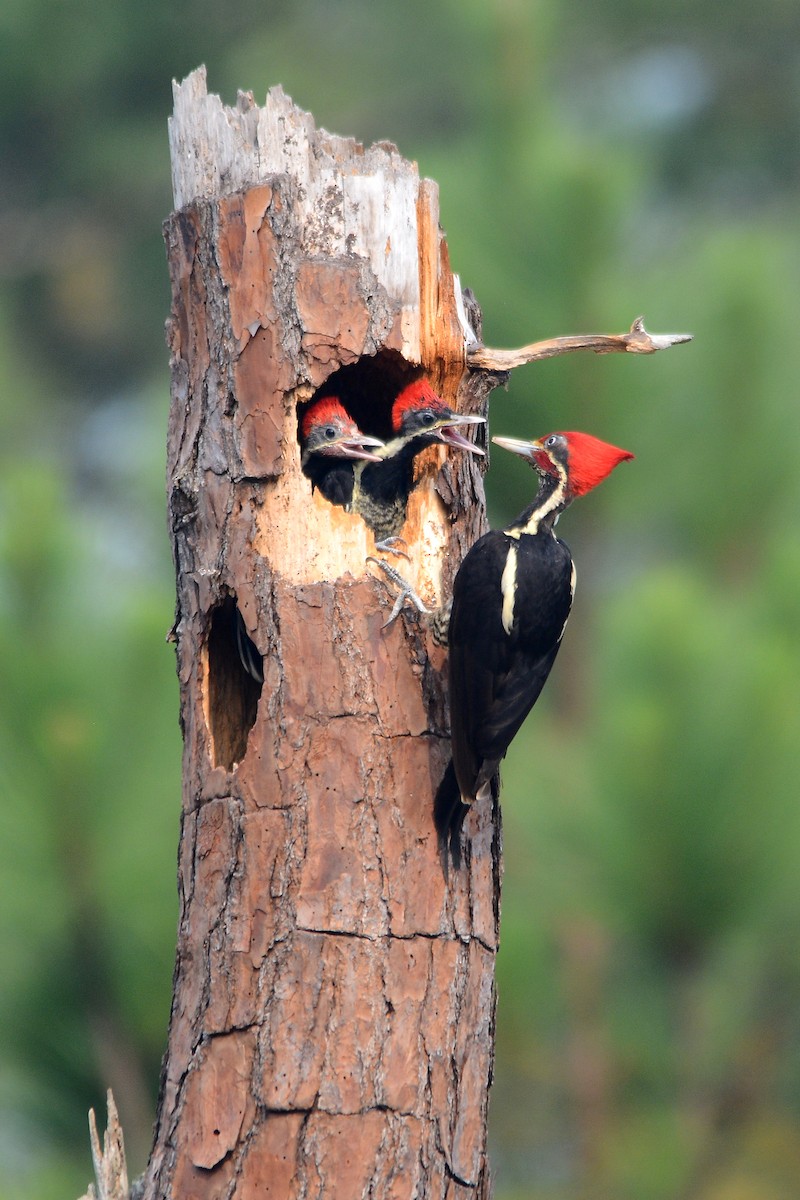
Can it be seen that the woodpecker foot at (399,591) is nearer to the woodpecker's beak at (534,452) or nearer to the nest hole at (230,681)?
the nest hole at (230,681)

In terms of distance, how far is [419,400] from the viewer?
3.39 m

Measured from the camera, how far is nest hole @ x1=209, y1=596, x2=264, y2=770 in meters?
3.23

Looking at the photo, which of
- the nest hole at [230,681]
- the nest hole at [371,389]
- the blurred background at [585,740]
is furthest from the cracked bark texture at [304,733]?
the blurred background at [585,740]

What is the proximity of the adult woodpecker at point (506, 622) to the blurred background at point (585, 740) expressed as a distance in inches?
33.1

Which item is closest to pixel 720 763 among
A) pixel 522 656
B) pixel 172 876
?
pixel 522 656

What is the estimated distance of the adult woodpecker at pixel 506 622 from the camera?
10.0ft

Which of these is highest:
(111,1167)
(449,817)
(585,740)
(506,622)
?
(585,740)

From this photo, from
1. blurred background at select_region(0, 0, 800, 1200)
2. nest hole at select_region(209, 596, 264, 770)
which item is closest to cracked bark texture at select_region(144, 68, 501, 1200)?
nest hole at select_region(209, 596, 264, 770)

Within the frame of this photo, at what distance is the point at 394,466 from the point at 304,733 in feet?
2.70

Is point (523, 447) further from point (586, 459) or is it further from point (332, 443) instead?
point (332, 443)

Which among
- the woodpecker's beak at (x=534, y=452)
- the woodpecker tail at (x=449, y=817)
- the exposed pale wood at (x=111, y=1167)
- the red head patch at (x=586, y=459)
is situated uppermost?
the woodpecker's beak at (x=534, y=452)

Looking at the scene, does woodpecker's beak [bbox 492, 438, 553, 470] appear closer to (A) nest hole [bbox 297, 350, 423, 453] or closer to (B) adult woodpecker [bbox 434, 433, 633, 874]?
(B) adult woodpecker [bbox 434, 433, 633, 874]

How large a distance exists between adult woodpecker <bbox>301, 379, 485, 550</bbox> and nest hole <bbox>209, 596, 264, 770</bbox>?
0.33 metres

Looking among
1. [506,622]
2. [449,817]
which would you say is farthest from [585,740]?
[449,817]
